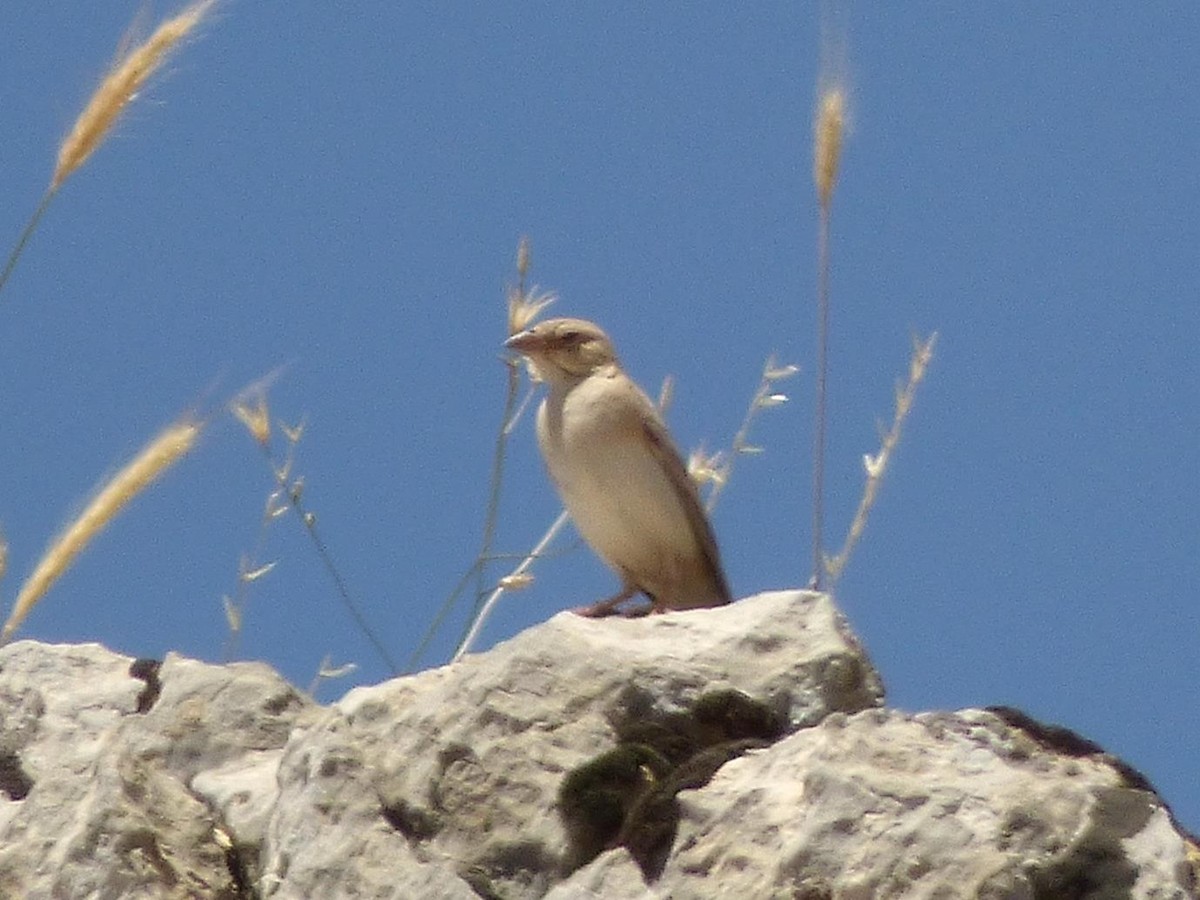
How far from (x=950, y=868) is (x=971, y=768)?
29 cm

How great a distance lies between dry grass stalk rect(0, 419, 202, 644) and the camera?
14.8 ft

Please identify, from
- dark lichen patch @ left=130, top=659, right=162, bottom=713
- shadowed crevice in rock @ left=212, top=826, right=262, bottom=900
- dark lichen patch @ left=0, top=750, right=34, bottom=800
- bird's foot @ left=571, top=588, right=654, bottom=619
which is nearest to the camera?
shadowed crevice in rock @ left=212, top=826, right=262, bottom=900

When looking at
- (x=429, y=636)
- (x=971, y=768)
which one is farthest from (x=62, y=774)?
(x=971, y=768)

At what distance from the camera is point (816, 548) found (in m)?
5.02

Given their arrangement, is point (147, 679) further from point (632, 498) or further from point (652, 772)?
point (632, 498)

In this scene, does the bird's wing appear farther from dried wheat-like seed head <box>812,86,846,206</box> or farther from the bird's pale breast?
dried wheat-like seed head <box>812,86,846,206</box>

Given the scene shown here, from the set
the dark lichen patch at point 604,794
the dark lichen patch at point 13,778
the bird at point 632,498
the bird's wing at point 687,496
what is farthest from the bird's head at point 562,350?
the dark lichen patch at point 604,794

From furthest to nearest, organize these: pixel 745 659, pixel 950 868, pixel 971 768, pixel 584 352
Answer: pixel 584 352, pixel 745 659, pixel 971 768, pixel 950 868

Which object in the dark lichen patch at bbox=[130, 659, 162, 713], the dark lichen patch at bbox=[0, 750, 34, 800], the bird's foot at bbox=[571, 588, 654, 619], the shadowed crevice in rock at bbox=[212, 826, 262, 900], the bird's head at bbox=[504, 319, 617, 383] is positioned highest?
the bird's head at bbox=[504, 319, 617, 383]

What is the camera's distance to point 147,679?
531 cm

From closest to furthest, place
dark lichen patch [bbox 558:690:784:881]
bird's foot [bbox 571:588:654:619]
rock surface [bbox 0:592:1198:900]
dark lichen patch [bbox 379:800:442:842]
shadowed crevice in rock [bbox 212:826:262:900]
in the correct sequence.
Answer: rock surface [bbox 0:592:1198:900]
dark lichen patch [bbox 558:690:784:881]
dark lichen patch [bbox 379:800:442:842]
shadowed crevice in rock [bbox 212:826:262:900]
bird's foot [bbox 571:588:654:619]

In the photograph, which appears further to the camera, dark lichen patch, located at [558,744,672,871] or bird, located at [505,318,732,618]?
bird, located at [505,318,732,618]

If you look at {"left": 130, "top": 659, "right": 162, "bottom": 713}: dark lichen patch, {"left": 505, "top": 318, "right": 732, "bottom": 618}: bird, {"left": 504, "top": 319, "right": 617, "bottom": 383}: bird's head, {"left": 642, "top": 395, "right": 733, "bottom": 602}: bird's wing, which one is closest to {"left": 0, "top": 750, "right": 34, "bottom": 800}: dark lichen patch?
{"left": 130, "top": 659, "right": 162, "bottom": 713}: dark lichen patch

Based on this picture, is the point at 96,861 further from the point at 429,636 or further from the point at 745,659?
the point at 745,659
